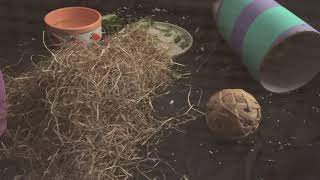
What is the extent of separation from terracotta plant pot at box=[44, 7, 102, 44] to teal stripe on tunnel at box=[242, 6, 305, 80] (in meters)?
0.39

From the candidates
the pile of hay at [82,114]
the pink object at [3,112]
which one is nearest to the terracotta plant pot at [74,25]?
the pile of hay at [82,114]

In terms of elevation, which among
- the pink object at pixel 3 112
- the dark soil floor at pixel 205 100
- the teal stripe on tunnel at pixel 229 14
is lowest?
the dark soil floor at pixel 205 100

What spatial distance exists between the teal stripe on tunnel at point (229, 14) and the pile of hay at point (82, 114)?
0.26 meters

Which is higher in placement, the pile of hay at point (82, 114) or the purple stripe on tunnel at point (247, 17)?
the purple stripe on tunnel at point (247, 17)

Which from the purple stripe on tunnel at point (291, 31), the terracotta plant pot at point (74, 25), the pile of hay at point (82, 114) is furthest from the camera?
the terracotta plant pot at point (74, 25)

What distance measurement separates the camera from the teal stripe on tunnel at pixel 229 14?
1.20 m

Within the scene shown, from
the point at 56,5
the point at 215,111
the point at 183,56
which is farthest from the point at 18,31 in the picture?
the point at 215,111

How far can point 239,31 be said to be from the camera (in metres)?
1.19

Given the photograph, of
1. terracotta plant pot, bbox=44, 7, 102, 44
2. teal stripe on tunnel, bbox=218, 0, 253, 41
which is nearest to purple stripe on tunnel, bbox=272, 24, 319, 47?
teal stripe on tunnel, bbox=218, 0, 253, 41

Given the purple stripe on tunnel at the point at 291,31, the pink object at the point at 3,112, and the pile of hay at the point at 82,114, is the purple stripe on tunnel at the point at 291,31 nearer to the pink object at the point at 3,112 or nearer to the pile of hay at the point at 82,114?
the pile of hay at the point at 82,114

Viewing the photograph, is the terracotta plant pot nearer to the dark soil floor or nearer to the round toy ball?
the dark soil floor

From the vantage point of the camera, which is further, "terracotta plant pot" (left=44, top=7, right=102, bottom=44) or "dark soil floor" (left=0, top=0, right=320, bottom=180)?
"terracotta plant pot" (left=44, top=7, right=102, bottom=44)

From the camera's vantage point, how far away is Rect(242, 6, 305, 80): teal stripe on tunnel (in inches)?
42.8

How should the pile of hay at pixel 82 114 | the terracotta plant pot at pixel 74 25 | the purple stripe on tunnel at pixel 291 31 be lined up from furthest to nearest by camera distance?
the terracotta plant pot at pixel 74 25 < the purple stripe on tunnel at pixel 291 31 < the pile of hay at pixel 82 114
